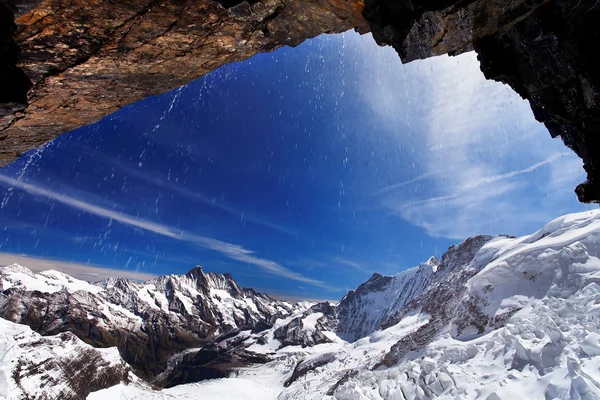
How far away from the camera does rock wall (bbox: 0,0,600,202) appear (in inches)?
287

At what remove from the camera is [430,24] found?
778 cm

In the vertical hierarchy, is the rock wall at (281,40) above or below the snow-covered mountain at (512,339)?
above

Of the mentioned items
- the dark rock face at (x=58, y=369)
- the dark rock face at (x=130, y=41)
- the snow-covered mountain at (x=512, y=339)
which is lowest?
the dark rock face at (x=58, y=369)

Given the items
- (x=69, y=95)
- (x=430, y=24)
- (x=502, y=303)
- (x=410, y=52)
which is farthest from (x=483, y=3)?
(x=502, y=303)

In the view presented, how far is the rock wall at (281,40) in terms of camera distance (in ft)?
24.0

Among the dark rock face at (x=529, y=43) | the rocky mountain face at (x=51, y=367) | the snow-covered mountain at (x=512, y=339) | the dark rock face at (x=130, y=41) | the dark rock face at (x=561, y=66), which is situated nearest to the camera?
the dark rock face at (x=561, y=66)

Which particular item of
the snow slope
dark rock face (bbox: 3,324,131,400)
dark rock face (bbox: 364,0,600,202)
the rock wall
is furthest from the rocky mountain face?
dark rock face (bbox: 364,0,600,202)

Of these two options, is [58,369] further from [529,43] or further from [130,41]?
[529,43]

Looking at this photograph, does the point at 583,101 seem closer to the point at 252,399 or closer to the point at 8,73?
the point at 8,73

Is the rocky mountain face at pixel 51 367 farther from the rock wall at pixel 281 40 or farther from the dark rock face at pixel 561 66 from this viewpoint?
the dark rock face at pixel 561 66

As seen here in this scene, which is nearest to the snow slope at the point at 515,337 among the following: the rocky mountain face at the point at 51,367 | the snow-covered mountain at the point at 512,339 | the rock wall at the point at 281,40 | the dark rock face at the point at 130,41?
the snow-covered mountain at the point at 512,339

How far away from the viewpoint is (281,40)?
32.5ft

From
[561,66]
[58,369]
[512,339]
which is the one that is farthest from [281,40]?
[58,369]

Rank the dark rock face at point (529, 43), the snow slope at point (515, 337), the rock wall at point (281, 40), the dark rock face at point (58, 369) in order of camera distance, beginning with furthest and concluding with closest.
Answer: the dark rock face at point (58, 369)
the snow slope at point (515, 337)
the rock wall at point (281, 40)
the dark rock face at point (529, 43)
